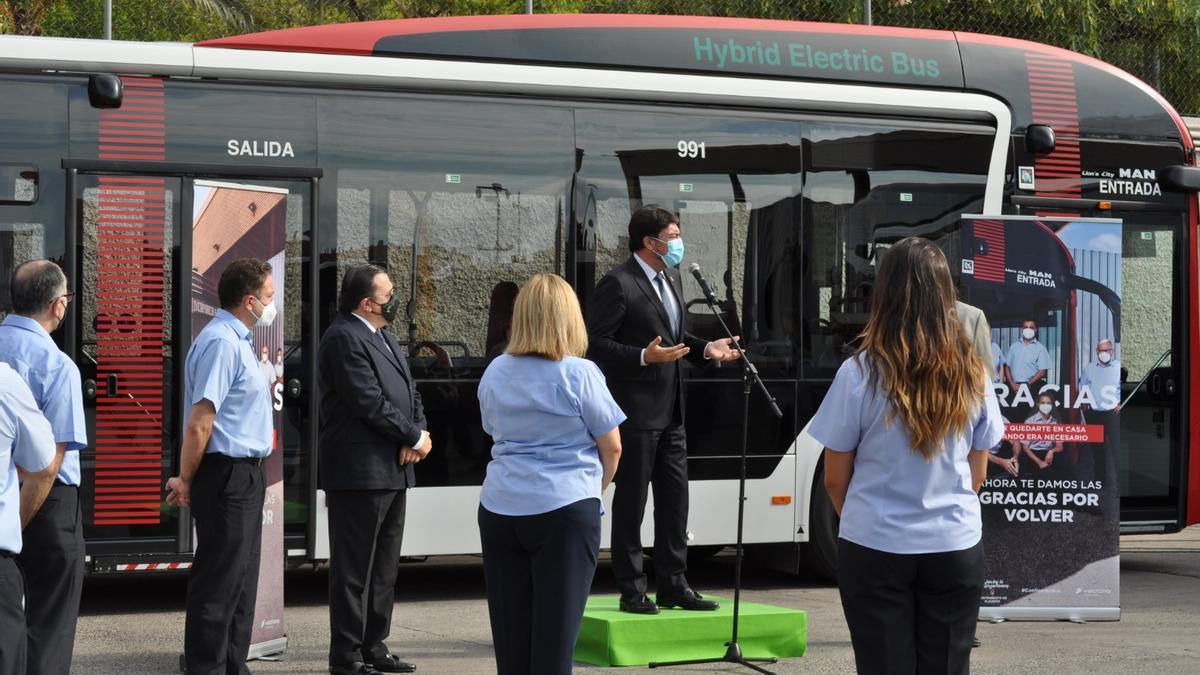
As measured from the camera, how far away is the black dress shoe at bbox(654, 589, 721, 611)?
25.8 feet

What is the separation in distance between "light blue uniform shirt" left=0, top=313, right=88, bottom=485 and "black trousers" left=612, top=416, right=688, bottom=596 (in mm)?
2774

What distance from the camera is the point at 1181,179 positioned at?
10898 mm

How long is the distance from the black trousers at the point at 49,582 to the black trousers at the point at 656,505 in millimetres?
2683

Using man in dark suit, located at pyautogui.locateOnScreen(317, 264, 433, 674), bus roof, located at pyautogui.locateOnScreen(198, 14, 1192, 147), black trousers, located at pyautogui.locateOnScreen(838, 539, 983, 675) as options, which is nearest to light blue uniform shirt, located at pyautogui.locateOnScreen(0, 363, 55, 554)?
black trousers, located at pyautogui.locateOnScreen(838, 539, 983, 675)

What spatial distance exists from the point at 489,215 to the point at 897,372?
17.7ft

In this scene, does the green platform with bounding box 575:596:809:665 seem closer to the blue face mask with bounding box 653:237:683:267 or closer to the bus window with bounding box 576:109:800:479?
the blue face mask with bounding box 653:237:683:267

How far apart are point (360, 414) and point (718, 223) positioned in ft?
11.7

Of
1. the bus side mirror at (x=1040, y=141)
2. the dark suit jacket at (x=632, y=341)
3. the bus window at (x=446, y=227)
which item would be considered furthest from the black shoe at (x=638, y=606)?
the bus side mirror at (x=1040, y=141)

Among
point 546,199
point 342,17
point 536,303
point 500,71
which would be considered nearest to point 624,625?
point 536,303

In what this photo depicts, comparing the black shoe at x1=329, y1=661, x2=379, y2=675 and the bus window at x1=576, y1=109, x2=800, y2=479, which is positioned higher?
the bus window at x1=576, y1=109, x2=800, y2=479

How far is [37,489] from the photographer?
16.6 feet

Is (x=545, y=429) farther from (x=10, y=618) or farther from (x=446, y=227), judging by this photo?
(x=446, y=227)

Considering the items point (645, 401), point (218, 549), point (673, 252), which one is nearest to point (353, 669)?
point (218, 549)

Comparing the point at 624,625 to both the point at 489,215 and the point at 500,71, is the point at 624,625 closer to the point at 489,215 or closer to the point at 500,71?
the point at 489,215
